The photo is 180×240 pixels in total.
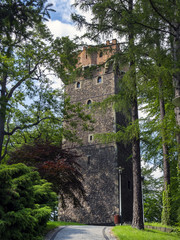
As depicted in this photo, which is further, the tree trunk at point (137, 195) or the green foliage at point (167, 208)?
the green foliage at point (167, 208)

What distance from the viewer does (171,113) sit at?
11391mm

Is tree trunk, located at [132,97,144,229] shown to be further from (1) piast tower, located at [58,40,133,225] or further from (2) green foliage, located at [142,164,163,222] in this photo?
(2) green foliage, located at [142,164,163,222]

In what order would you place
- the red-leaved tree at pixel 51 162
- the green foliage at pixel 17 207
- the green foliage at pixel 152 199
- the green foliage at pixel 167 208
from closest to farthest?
the green foliage at pixel 17 207 < the green foliage at pixel 167 208 < the red-leaved tree at pixel 51 162 < the green foliage at pixel 152 199

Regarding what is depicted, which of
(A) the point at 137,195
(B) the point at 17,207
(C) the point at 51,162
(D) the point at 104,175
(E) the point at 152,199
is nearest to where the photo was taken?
(B) the point at 17,207

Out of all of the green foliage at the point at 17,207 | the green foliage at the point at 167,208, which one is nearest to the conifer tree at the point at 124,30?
the green foliage at the point at 167,208

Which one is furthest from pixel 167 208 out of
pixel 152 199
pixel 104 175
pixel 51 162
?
pixel 152 199

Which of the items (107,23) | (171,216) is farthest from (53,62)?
(171,216)

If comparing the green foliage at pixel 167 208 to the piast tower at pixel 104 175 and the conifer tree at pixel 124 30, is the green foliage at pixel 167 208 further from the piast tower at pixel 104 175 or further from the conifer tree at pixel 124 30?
the piast tower at pixel 104 175

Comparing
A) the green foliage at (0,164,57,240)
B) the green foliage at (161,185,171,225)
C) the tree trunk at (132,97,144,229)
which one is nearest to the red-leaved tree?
the tree trunk at (132,97,144,229)

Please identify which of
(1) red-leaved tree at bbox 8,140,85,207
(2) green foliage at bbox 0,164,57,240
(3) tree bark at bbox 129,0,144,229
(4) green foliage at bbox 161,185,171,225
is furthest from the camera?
(1) red-leaved tree at bbox 8,140,85,207

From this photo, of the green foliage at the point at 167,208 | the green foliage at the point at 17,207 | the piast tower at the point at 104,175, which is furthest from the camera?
the piast tower at the point at 104,175

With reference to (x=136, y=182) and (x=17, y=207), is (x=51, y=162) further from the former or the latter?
(x=17, y=207)

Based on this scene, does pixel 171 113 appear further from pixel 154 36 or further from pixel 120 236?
pixel 120 236

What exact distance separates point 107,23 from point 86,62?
36.0 feet
